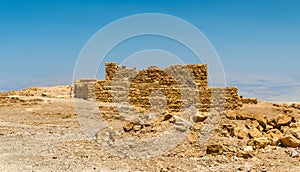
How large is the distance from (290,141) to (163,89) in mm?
11969

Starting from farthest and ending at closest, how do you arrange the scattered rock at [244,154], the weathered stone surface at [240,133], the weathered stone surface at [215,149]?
the weathered stone surface at [240,133] → the weathered stone surface at [215,149] → the scattered rock at [244,154]

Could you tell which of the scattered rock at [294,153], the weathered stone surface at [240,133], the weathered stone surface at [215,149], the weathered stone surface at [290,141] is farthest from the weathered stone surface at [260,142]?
the weathered stone surface at [215,149]

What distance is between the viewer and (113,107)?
63.5 ft

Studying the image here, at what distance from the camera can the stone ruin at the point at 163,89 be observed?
1989 centimetres

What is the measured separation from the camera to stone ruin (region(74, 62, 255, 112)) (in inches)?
783

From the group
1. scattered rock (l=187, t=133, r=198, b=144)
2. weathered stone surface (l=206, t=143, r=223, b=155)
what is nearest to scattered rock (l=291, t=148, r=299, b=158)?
weathered stone surface (l=206, t=143, r=223, b=155)

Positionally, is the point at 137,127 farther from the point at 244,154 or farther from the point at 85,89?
the point at 85,89

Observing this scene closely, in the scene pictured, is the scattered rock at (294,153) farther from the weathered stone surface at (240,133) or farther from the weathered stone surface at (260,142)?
the weathered stone surface at (240,133)

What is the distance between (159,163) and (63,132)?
503 centimetres

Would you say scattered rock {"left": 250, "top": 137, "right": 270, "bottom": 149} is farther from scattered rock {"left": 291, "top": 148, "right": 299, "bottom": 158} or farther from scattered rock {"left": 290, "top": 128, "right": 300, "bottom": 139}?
scattered rock {"left": 290, "top": 128, "right": 300, "bottom": 139}

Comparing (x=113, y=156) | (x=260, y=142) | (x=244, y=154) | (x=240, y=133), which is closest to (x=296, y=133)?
(x=260, y=142)

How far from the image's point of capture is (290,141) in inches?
351

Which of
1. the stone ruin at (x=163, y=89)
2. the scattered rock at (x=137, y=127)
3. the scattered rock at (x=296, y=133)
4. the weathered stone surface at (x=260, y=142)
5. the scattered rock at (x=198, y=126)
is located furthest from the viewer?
the stone ruin at (x=163, y=89)

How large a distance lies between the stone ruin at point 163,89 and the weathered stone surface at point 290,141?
418 inches
